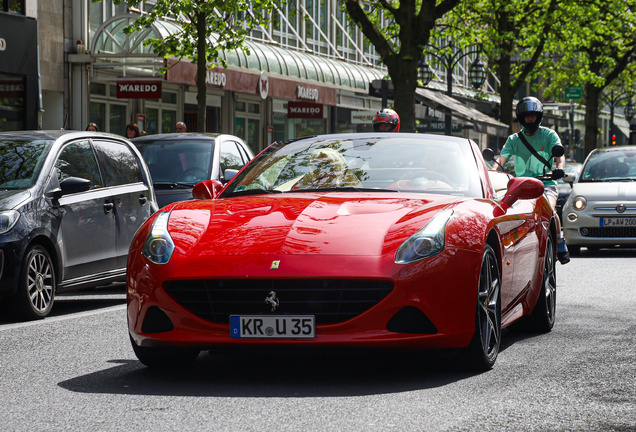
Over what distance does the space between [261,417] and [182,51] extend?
54.0 ft

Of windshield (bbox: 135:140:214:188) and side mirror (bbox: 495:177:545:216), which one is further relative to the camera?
windshield (bbox: 135:140:214:188)

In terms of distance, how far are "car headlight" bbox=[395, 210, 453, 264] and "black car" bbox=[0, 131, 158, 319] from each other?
413cm

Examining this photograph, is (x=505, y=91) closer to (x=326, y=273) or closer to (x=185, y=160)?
(x=185, y=160)

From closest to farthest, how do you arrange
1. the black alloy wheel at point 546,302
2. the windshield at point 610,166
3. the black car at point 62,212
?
the black alloy wheel at point 546,302 → the black car at point 62,212 → the windshield at point 610,166

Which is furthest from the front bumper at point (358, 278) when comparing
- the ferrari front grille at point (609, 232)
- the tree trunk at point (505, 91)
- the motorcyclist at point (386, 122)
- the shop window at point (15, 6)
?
the tree trunk at point (505, 91)

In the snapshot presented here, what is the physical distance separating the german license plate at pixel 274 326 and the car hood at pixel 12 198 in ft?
12.7

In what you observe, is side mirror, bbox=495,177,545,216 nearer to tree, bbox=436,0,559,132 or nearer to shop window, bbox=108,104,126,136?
shop window, bbox=108,104,126,136

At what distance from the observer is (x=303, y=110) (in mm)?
33156

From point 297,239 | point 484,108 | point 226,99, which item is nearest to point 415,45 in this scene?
point 226,99

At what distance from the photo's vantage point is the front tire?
27.8 ft

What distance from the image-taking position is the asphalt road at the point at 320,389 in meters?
4.57

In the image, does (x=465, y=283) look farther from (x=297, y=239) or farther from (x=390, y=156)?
(x=390, y=156)

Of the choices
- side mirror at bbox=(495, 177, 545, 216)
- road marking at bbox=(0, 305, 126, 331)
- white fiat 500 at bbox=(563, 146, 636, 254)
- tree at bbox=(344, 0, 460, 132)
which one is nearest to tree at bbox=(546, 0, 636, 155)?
tree at bbox=(344, 0, 460, 132)

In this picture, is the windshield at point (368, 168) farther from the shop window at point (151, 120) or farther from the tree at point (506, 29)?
the tree at point (506, 29)
